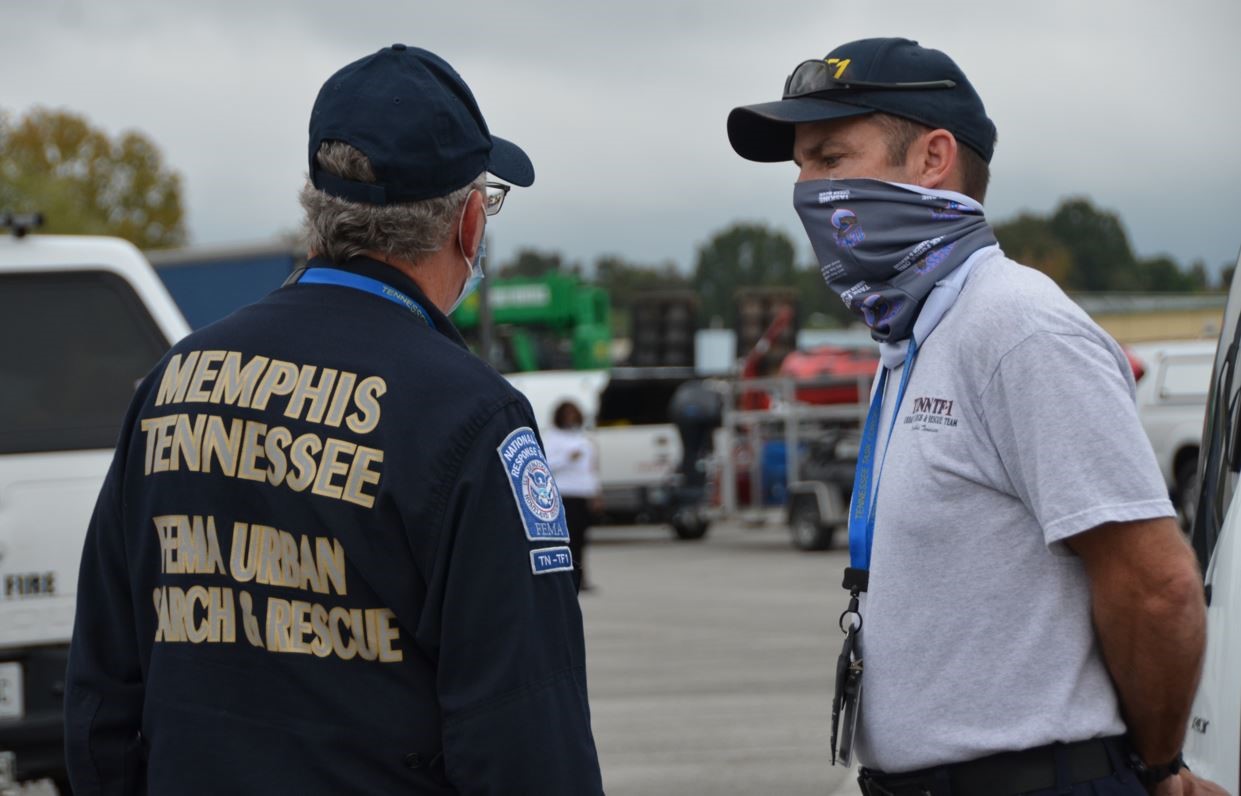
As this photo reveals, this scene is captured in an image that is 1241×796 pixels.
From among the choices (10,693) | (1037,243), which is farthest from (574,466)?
(1037,243)

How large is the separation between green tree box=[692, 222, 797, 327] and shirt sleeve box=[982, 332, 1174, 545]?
113965 millimetres

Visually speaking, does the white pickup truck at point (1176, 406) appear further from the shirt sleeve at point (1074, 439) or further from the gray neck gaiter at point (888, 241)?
the shirt sleeve at point (1074, 439)

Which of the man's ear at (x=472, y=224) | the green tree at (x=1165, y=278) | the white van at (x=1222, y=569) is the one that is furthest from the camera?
A: the green tree at (x=1165, y=278)

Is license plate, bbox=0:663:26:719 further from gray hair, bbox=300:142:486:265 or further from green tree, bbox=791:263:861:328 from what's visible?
green tree, bbox=791:263:861:328

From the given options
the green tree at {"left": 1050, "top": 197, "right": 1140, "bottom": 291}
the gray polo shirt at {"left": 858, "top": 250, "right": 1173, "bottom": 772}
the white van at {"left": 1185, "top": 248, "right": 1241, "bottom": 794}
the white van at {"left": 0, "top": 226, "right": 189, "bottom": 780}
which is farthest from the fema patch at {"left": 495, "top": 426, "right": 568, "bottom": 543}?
the green tree at {"left": 1050, "top": 197, "right": 1140, "bottom": 291}

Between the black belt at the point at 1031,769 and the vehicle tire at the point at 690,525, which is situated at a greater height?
the black belt at the point at 1031,769

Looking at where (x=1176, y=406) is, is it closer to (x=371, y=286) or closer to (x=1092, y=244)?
(x=371, y=286)

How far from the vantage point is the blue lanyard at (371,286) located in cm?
232

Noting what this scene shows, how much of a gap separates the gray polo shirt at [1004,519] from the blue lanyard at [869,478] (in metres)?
0.07

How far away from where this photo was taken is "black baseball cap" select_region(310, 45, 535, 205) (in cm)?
230

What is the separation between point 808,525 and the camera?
67.5ft

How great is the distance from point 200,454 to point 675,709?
6.98 meters

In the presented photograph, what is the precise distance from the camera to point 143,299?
634 cm

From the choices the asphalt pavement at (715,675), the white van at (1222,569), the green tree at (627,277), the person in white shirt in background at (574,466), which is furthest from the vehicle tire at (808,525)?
the green tree at (627,277)
